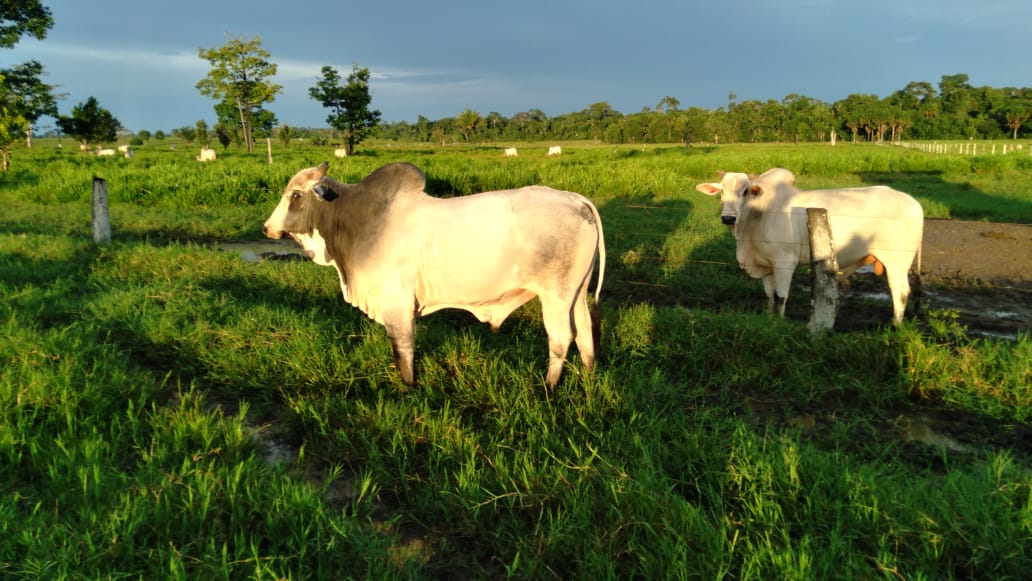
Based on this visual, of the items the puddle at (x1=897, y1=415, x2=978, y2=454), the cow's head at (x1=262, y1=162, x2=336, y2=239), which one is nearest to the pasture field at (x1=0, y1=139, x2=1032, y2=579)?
the puddle at (x1=897, y1=415, x2=978, y2=454)

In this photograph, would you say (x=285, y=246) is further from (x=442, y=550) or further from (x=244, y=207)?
(x=442, y=550)

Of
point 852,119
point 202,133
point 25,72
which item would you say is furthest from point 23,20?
point 852,119

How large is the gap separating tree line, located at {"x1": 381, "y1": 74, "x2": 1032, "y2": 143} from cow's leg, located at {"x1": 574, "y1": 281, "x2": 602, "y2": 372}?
70962 mm

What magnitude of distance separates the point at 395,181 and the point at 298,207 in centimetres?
82

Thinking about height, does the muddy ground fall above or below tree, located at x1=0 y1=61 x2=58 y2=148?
below

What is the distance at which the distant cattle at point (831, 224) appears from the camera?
5625 millimetres

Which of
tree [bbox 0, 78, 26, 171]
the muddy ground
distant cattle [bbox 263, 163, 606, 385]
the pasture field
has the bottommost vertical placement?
the pasture field

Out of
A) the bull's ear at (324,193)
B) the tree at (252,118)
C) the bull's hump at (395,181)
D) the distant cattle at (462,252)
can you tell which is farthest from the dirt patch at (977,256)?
the tree at (252,118)

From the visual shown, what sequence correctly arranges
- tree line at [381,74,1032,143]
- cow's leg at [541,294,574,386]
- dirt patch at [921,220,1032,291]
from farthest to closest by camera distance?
tree line at [381,74,1032,143] → dirt patch at [921,220,1032,291] → cow's leg at [541,294,574,386]

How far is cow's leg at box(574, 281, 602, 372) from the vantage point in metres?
4.30

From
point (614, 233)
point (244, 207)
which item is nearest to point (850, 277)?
Result: point (614, 233)

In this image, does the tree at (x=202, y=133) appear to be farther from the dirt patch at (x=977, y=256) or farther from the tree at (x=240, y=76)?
the dirt patch at (x=977, y=256)

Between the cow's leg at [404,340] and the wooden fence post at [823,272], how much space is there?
3024 mm

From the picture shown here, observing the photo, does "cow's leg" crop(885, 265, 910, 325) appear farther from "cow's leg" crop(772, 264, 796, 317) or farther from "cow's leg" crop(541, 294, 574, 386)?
"cow's leg" crop(541, 294, 574, 386)
